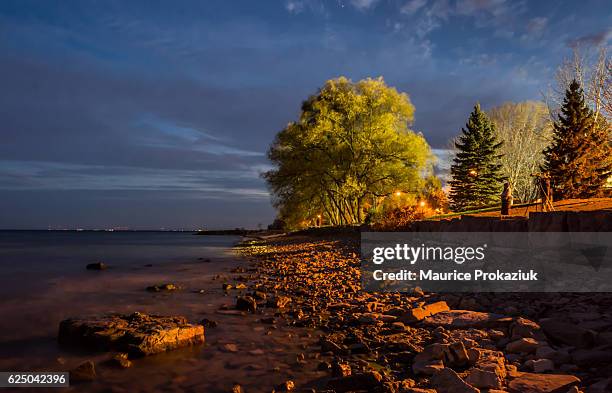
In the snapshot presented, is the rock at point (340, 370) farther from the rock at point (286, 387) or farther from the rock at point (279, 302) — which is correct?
the rock at point (279, 302)

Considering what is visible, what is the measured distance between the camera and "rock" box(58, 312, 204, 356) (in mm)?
5215

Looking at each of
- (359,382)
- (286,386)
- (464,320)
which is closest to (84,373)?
(286,386)

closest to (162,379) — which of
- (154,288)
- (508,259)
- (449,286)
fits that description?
(449,286)

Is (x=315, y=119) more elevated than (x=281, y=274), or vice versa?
(x=315, y=119)

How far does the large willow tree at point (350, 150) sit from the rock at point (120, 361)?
22.1 metres

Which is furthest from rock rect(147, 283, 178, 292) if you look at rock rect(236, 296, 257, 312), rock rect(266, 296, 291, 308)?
rock rect(266, 296, 291, 308)

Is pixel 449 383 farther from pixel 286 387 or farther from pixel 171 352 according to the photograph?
pixel 171 352

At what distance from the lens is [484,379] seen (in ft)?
12.1

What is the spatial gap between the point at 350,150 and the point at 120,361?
24053 millimetres

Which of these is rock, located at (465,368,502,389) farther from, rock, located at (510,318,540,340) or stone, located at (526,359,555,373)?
rock, located at (510,318,540,340)

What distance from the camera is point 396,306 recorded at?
23.4ft

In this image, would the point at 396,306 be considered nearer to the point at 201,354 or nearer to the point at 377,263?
the point at 201,354

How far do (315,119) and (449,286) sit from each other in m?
21.2

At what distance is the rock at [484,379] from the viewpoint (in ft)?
11.9
